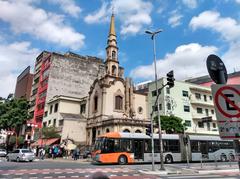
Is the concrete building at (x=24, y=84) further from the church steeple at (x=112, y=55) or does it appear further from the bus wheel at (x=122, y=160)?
the bus wheel at (x=122, y=160)

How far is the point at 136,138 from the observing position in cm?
2577

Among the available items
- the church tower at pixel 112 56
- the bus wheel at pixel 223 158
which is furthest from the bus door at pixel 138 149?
the church tower at pixel 112 56

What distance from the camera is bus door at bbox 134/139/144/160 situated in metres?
25.3

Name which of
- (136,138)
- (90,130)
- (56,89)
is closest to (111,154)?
(136,138)

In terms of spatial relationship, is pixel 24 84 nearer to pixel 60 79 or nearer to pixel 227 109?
pixel 60 79

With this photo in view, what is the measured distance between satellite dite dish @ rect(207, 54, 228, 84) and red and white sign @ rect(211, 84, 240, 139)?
0.16 meters

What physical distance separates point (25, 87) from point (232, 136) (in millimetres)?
73514

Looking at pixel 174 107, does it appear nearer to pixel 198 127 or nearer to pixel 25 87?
pixel 198 127

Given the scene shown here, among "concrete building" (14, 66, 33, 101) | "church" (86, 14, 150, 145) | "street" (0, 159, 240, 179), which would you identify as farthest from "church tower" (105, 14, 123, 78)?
"concrete building" (14, 66, 33, 101)

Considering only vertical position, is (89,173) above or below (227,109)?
below

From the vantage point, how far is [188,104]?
48.2 metres

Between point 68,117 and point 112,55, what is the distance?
15.3m

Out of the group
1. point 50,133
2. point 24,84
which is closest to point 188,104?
point 50,133

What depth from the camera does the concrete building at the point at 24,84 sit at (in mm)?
68775
